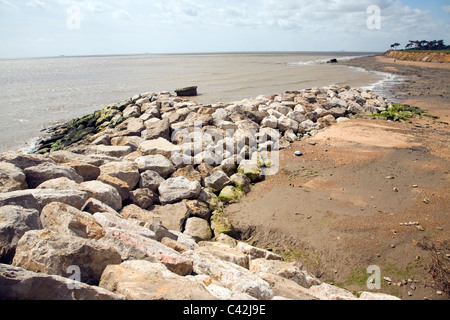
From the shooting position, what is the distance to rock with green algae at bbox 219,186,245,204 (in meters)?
6.64

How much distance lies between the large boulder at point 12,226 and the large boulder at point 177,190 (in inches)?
114

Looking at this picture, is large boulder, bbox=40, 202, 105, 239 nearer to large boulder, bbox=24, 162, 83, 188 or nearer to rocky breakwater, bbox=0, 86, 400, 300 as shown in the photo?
rocky breakwater, bbox=0, 86, 400, 300

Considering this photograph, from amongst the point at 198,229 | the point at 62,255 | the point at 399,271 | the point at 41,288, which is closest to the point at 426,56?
the point at 399,271

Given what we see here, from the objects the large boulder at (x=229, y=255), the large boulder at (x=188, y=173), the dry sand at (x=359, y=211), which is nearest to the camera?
the large boulder at (x=229, y=255)

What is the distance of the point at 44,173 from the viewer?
16.4ft

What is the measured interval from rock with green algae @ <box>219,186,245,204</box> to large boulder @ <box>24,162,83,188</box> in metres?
3.14

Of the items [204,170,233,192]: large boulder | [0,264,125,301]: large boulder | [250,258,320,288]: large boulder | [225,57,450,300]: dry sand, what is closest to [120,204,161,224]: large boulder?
[225,57,450,300]: dry sand

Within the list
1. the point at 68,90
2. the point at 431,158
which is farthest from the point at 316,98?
the point at 68,90

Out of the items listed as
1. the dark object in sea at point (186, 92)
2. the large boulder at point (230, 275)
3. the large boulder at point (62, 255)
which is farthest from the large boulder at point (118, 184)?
the dark object in sea at point (186, 92)

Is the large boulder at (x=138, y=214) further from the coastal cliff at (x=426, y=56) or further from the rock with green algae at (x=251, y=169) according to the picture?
the coastal cliff at (x=426, y=56)

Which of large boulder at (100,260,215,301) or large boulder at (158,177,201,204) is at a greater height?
large boulder at (100,260,215,301)

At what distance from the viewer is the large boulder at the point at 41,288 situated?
2180 mm
